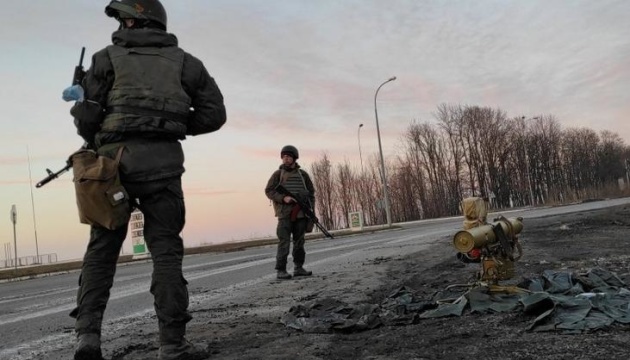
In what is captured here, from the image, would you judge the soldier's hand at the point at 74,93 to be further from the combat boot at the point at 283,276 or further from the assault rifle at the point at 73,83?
the combat boot at the point at 283,276

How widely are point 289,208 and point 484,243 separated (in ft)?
14.0

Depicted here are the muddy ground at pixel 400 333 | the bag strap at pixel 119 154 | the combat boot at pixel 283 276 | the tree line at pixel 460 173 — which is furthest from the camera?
the tree line at pixel 460 173

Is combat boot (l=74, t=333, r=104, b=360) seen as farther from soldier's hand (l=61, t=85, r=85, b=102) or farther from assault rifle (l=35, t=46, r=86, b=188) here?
soldier's hand (l=61, t=85, r=85, b=102)

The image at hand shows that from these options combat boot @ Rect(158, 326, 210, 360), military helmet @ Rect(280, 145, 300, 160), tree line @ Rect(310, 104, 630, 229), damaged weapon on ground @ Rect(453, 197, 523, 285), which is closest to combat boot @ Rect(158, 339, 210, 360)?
combat boot @ Rect(158, 326, 210, 360)

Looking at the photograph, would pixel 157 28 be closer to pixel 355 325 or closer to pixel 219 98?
pixel 219 98

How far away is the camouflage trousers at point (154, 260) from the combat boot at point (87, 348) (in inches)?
1.5

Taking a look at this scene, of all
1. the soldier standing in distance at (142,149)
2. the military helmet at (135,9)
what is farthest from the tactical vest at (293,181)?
the military helmet at (135,9)

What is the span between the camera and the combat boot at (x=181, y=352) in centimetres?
284

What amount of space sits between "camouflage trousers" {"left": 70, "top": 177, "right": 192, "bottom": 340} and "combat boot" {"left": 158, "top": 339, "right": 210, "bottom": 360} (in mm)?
103

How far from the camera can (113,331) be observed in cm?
414

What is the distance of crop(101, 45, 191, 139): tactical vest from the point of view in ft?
9.83

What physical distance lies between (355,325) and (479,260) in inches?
44.8

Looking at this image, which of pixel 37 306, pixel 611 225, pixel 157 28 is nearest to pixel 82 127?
pixel 157 28

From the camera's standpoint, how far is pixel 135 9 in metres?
3.17
